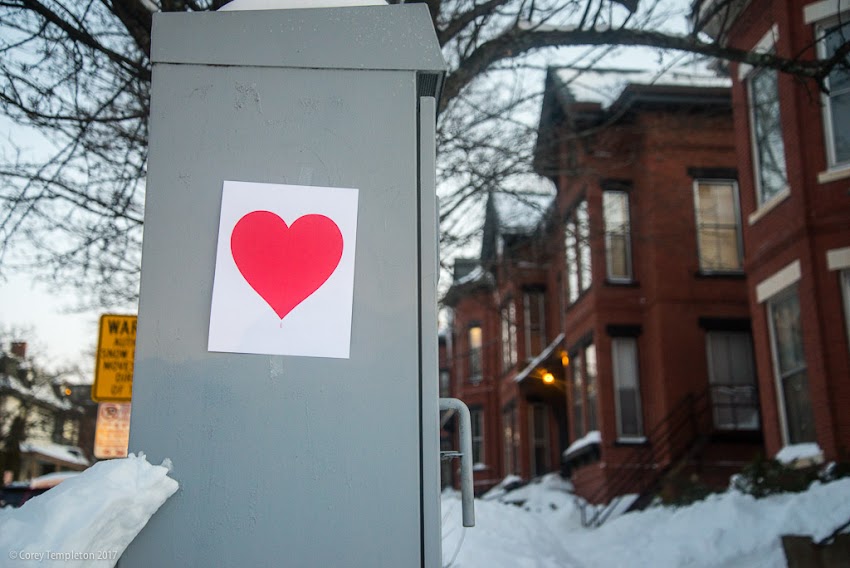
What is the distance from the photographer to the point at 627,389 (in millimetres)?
20734

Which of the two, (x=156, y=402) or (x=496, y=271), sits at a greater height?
(x=496, y=271)

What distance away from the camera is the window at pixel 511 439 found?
30.1 meters

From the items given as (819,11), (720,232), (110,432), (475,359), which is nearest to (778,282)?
(819,11)

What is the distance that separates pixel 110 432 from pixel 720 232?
14.6 meters

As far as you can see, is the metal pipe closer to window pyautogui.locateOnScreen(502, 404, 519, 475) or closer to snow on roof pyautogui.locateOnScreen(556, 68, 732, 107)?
snow on roof pyautogui.locateOnScreen(556, 68, 732, 107)

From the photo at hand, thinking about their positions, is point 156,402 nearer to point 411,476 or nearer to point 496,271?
point 411,476

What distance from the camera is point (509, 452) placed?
31.4m

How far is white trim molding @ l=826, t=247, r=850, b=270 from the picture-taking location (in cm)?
1275

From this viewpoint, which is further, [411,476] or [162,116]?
[162,116]

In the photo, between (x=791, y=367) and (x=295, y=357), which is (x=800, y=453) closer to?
(x=791, y=367)

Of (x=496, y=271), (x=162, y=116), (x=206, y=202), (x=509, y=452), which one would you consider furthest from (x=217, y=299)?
(x=509, y=452)

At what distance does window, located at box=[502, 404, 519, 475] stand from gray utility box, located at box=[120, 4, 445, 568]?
89.6 feet

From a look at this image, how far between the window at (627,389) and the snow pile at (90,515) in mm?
18730

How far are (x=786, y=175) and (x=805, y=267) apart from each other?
62.8 inches
